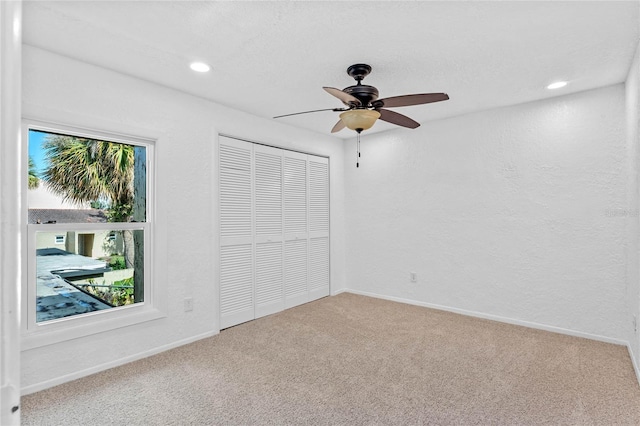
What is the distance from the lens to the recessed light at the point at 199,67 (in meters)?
2.57

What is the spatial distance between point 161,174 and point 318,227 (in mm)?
2262

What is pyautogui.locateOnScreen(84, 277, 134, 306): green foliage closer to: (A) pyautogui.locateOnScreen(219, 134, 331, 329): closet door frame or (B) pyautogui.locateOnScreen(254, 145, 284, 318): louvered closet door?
(A) pyautogui.locateOnScreen(219, 134, 331, 329): closet door frame

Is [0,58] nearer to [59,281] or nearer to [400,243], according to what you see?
[59,281]

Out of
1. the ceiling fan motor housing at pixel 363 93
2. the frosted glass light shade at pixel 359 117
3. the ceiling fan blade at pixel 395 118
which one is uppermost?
the ceiling fan motor housing at pixel 363 93

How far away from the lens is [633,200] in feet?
8.73

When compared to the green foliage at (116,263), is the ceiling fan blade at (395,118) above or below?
above

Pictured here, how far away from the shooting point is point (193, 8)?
6.23 ft

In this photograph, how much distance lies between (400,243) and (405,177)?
867 millimetres

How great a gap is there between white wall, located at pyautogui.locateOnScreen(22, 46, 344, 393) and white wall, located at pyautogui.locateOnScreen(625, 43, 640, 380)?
3.27 m

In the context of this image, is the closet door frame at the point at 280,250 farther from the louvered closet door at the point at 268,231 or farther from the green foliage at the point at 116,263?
the green foliage at the point at 116,263

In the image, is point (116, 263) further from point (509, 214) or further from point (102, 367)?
point (509, 214)

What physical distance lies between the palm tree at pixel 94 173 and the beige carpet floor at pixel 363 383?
1.07 meters

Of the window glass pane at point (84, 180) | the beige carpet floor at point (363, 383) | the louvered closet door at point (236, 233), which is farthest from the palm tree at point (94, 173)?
the beige carpet floor at point (363, 383)

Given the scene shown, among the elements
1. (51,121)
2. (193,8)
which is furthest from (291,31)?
(51,121)
